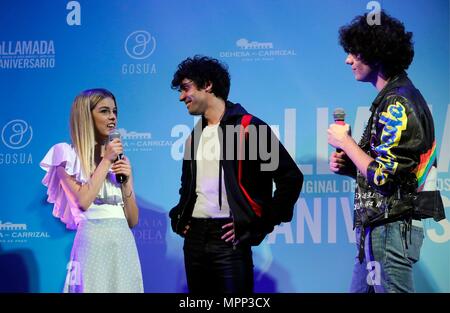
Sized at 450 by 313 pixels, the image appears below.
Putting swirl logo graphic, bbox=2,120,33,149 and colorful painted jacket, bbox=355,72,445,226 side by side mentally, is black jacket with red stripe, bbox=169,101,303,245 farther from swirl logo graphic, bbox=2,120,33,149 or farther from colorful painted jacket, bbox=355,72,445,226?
swirl logo graphic, bbox=2,120,33,149

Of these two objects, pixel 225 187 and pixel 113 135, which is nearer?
pixel 225 187

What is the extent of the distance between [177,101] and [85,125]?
1.96ft

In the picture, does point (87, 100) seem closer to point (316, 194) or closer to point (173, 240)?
point (173, 240)

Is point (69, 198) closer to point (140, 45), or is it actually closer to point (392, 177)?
point (140, 45)

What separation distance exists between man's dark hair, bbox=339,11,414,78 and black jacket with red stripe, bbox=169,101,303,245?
70 cm

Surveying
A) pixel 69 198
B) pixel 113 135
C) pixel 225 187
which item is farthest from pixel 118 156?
pixel 225 187

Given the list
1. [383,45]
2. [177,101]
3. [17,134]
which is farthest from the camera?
[17,134]

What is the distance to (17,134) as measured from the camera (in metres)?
4.22

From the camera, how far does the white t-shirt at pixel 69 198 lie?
12.2 ft

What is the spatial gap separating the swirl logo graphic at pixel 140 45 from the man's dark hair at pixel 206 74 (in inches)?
10.5

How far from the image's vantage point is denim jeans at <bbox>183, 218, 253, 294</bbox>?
3.44 metres

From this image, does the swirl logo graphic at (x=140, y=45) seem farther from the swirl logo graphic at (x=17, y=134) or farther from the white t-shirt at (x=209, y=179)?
the swirl logo graphic at (x=17, y=134)

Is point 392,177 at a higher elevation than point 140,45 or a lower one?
lower
